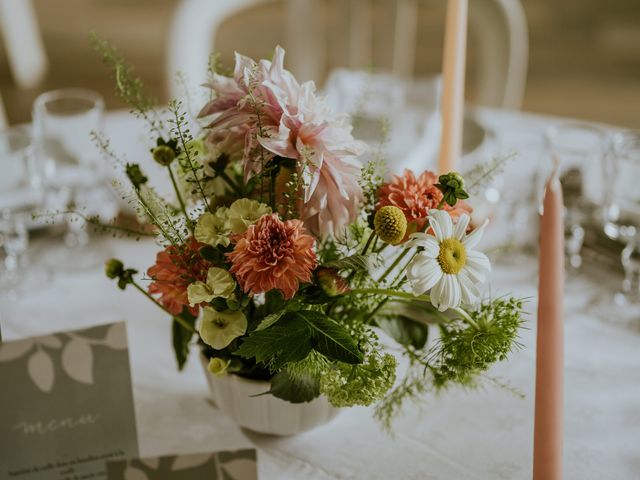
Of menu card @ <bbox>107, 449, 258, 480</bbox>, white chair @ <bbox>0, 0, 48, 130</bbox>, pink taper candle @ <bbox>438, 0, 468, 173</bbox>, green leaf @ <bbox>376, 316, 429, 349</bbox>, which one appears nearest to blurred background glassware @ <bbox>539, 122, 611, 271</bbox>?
pink taper candle @ <bbox>438, 0, 468, 173</bbox>

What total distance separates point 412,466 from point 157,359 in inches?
14.0

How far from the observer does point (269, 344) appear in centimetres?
63

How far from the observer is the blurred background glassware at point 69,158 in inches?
43.2

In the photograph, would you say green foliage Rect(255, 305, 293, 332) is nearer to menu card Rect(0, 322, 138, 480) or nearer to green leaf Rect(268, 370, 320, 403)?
green leaf Rect(268, 370, 320, 403)

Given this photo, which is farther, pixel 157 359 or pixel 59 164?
pixel 59 164

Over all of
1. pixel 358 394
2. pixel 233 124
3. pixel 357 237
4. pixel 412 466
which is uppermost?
pixel 233 124

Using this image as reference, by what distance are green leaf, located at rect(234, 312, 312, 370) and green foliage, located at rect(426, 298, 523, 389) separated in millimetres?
131

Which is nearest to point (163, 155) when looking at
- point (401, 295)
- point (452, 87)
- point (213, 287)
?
point (213, 287)

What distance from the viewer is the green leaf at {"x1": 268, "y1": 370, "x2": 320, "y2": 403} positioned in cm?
69

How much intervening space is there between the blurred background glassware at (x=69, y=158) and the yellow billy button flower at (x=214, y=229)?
19.2 inches

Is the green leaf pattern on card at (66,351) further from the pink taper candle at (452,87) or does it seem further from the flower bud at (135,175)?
the pink taper candle at (452,87)

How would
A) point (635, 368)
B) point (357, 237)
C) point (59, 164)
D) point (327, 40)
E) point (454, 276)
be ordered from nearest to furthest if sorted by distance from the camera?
point (454, 276) → point (357, 237) → point (635, 368) → point (59, 164) → point (327, 40)

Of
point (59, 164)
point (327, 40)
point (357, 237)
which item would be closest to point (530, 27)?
point (327, 40)

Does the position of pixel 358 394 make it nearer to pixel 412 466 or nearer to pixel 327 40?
pixel 412 466
